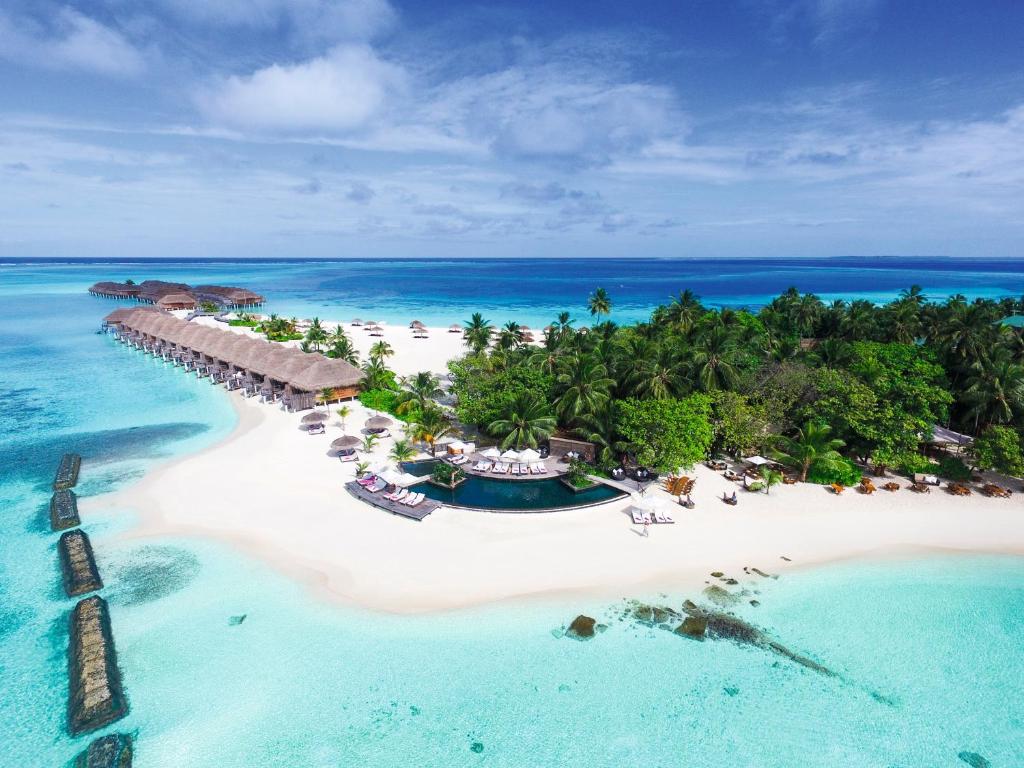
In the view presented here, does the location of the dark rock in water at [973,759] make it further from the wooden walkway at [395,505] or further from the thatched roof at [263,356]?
the thatched roof at [263,356]

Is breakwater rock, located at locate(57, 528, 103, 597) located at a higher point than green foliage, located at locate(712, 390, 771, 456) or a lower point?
lower

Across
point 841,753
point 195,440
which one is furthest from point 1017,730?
point 195,440

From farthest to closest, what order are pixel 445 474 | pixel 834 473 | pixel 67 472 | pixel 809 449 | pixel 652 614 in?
pixel 67 472 → pixel 834 473 → pixel 445 474 → pixel 809 449 → pixel 652 614

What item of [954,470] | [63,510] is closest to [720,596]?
[954,470]

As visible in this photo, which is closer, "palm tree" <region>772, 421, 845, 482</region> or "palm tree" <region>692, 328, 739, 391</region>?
"palm tree" <region>772, 421, 845, 482</region>

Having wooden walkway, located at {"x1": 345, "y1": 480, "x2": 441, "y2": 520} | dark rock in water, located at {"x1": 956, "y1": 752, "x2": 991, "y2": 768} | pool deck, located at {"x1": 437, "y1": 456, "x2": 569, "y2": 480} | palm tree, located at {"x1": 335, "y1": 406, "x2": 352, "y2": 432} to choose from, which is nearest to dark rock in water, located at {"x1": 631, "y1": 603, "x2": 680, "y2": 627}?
dark rock in water, located at {"x1": 956, "y1": 752, "x2": 991, "y2": 768}

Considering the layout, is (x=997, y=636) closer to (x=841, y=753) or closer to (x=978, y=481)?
(x=841, y=753)

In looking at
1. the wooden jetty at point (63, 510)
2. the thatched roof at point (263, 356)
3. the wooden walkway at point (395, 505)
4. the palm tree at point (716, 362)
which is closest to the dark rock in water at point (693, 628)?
the wooden walkway at point (395, 505)

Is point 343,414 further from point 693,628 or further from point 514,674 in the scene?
point 693,628

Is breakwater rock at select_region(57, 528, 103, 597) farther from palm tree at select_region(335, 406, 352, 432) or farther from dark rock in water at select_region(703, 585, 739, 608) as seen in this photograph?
dark rock in water at select_region(703, 585, 739, 608)
